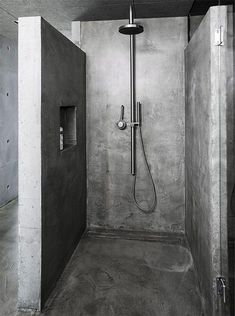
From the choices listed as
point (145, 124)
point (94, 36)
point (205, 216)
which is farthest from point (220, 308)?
point (94, 36)

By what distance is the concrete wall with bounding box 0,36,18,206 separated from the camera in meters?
4.24

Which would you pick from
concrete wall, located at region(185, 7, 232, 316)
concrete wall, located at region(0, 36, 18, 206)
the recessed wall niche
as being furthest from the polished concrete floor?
concrete wall, located at region(0, 36, 18, 206)

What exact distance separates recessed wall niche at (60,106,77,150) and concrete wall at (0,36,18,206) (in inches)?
65.8

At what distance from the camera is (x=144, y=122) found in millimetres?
3318

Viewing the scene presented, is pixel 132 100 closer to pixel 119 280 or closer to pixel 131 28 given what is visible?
pixel 131 28

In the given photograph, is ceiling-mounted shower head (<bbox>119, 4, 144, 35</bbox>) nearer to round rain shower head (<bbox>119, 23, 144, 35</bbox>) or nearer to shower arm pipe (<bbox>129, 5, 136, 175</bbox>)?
round rain shower head (<bbox>119, 23, 144, 35</bbox>)

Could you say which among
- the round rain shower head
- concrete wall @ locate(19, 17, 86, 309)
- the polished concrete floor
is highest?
the round rain shower head

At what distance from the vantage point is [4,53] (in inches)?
168

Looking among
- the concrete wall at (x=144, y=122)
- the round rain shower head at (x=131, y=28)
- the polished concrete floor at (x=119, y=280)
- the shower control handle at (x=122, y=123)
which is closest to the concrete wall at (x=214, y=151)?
the polished concrete floor at (x=119, y=280)

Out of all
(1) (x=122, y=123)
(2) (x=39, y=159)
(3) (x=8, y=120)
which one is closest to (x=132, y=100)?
(1) (x=122, y=123)

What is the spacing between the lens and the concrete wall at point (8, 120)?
13.9ft

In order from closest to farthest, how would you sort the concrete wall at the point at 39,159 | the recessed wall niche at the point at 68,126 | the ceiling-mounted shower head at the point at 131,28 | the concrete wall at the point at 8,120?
the concrete wall at the point at 39,159 → the ceiling-mounted shower head at the point at 131,28 → the recessed wall niche at the point at 68,126 → the concrete wall at the point at 8,120

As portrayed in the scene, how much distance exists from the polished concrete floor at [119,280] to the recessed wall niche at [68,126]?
1093 mm

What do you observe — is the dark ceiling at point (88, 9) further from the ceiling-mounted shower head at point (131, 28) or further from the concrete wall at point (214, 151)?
the concrete wall at point (214, 151)
